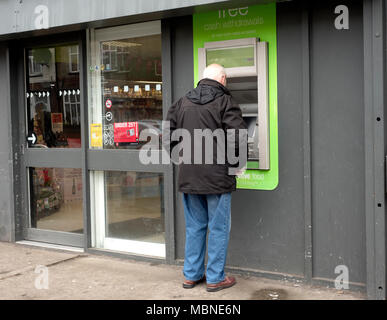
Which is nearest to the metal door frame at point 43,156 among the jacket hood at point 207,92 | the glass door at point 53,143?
the glass door at point 53,143

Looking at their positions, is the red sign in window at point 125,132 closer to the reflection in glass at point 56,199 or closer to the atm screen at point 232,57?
the reflection in glass at point 56,199

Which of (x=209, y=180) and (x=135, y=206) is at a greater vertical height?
(x=209, y=180)

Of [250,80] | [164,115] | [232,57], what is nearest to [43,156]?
[164,115]

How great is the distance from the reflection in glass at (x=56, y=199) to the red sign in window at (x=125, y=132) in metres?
0.71

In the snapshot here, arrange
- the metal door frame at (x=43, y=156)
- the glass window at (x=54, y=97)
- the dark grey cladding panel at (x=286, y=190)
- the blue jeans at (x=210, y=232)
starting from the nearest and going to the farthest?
the blue jeans at (x=210, y=232)
the dark grey cladding panel at (x=286, y=190)
the metal door frame at (x=43, y=156)
the glass window at (x=54, y=97)

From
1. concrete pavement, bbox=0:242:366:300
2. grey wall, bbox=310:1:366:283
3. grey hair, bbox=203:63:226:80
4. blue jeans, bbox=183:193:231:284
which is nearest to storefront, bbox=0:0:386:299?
grey wall, bbox=310:1:366:283

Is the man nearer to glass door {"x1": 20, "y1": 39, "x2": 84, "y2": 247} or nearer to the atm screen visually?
the atm screen

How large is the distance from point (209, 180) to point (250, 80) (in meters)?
1.07

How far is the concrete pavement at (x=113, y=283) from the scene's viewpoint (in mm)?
4434

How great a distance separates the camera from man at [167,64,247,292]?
437 centimetres

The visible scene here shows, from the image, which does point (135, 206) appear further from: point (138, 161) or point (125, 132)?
point (125, 132)

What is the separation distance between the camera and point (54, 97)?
6.45 metres

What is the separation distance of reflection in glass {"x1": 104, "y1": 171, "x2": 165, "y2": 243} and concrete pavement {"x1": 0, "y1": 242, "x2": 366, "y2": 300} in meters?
0.33
